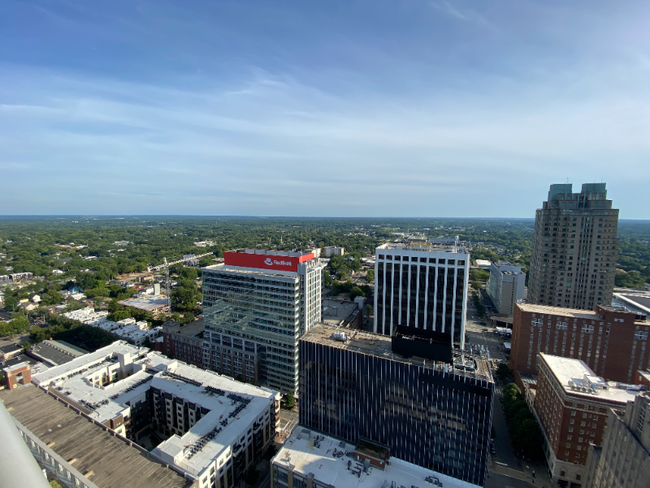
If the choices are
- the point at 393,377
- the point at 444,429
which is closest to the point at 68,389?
the point at 393,377

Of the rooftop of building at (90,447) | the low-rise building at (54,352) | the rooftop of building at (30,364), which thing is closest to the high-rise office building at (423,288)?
the rooftop of building at (90,447)

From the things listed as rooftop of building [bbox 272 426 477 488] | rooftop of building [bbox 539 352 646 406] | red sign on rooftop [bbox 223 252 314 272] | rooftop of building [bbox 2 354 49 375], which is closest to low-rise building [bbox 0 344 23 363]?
rooftop of building [bbox 2 354 49 375]

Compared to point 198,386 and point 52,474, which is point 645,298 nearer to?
point 198,386

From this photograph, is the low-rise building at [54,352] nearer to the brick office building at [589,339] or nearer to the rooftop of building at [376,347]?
the rooftop of building at [376,347]

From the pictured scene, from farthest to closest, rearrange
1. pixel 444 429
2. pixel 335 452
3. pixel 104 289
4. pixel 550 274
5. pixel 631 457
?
pixel 104 289 < pixel 550 274 < pixel 335 452 < pixel 444 429 < pixel 631 457

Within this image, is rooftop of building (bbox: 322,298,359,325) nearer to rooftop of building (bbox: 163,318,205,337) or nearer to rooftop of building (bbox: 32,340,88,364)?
rooftop of building (bbox: 163,318,205,337)

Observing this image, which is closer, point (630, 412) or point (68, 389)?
point (630, 412)
